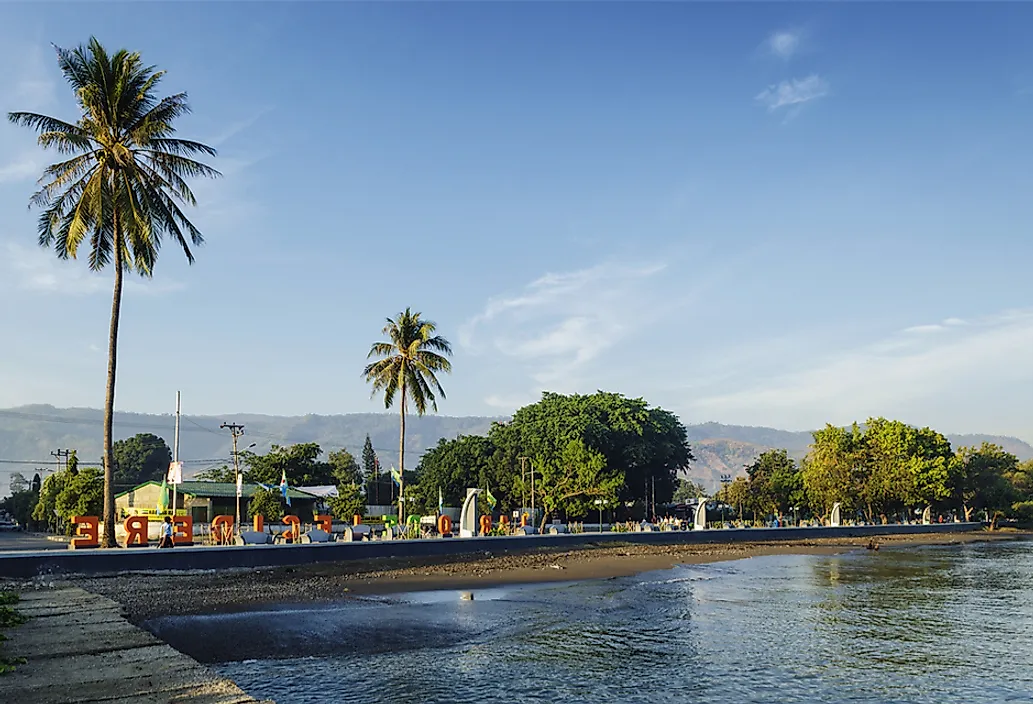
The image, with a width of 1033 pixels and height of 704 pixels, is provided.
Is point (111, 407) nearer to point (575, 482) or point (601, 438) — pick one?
point (575, 482)

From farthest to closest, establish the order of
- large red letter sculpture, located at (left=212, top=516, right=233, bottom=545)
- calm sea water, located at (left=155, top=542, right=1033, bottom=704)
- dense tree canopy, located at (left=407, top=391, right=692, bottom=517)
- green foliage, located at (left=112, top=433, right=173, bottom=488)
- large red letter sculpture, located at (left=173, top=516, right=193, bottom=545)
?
green foliage, located at (left=112, top=433, right=173, bottom=488) → dense tree canopy, located at (left=407, top=391, right=692, bottom=517) → large red letter sculpture, located at (left=212, top=516, right=233, bottom=545) → large red letter sculpture, located at (left=173, top=516, right=193, bottom=545) → calm sea water, located at (left=155, top=542, right=1033, bottom=704)

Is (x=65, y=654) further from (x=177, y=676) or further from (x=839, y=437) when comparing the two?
(x=839, y=437)

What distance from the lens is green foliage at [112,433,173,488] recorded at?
181m

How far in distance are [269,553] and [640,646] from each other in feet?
74.5

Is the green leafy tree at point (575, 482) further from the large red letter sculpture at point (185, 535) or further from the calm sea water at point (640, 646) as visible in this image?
the calm sea water at point (640, 646)

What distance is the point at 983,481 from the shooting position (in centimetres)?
9925

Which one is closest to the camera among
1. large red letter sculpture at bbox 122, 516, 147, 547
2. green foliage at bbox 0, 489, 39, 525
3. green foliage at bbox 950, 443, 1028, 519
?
large red letter sculpture at bbox 122, 516, 147, 547

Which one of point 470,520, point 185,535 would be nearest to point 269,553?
point 185,535

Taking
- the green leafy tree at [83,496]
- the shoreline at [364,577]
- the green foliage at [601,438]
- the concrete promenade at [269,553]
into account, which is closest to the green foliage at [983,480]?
the green foliage at [601,438]

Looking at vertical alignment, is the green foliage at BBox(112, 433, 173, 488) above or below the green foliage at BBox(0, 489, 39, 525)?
above

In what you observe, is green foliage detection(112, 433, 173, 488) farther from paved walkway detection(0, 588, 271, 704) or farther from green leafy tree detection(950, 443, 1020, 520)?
paved walkway detection(0, 588, 271, 704)

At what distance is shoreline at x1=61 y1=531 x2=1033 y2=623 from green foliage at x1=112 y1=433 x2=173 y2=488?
516 feet

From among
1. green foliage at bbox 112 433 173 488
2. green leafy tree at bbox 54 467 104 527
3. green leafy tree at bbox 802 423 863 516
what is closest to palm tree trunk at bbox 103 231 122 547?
green leafy tree at bbox 54 467 104 527

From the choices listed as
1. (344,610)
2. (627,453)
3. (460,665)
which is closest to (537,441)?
(627,453)
